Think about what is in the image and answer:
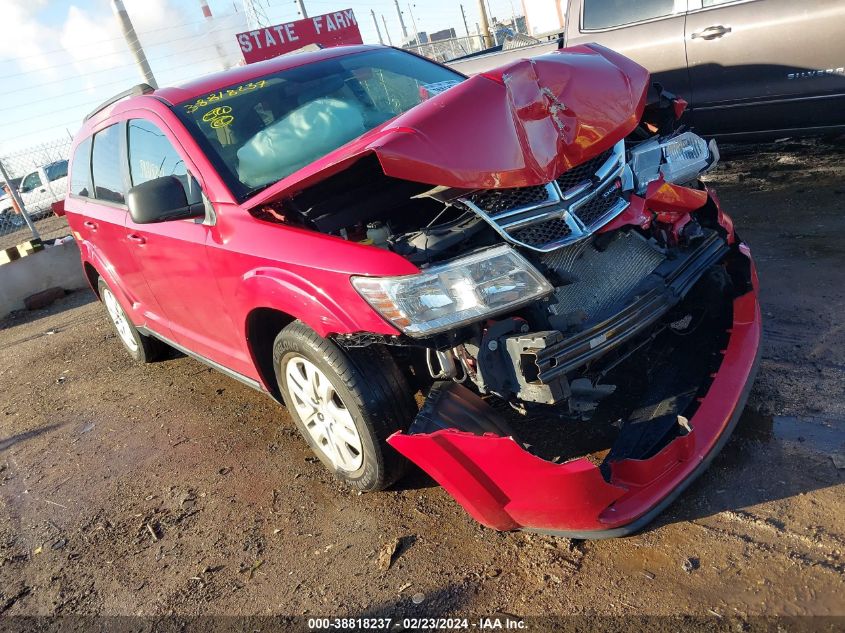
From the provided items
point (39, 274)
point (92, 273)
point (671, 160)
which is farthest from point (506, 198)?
point (39, 274)

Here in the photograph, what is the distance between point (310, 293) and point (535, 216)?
0.88 metres

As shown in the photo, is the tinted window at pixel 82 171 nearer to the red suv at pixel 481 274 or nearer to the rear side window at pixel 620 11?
the red suv at pixel 481 274

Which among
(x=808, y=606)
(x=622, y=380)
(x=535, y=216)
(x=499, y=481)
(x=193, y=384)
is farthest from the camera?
(x=193, y=384)

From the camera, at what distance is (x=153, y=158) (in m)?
3.63

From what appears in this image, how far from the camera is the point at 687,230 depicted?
2941 mm

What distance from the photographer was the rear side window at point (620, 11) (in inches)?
217

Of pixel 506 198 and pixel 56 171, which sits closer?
pixel 506 198

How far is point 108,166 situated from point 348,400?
2.66 meters

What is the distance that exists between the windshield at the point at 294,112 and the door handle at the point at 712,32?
249 centimetres

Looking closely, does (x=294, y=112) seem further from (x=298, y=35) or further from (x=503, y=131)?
(x=298, y=35)

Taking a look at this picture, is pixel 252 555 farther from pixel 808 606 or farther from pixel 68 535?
pixel 808 606

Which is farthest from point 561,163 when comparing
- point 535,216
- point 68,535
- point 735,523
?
point 68,535

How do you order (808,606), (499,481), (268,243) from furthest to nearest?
(268,243), (499,481), (808,606)

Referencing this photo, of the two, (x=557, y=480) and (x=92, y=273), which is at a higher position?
(x=92, y=273)
